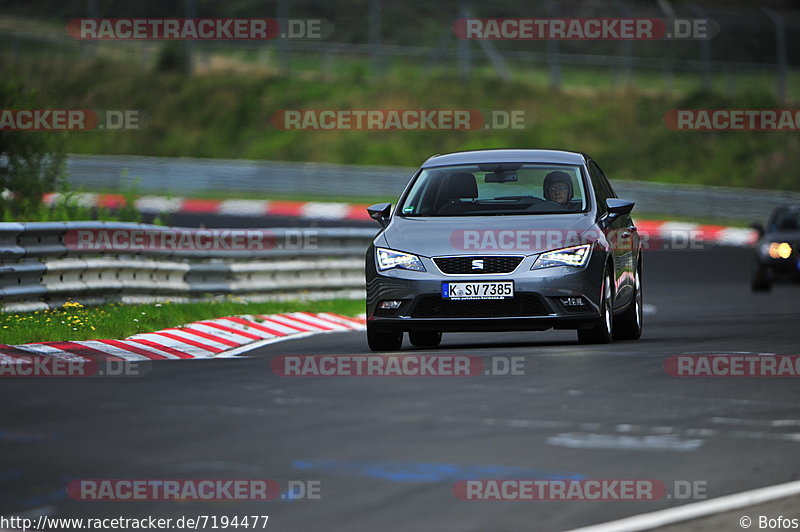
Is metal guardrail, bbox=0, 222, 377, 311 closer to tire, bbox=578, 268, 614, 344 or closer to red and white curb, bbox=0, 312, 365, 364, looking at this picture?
red and white curb, bbox=0, 312, 365, 364

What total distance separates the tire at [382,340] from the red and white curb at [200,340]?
1.10 m

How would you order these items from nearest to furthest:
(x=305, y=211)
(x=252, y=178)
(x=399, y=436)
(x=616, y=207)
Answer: (x=399, y=436)
(x=616, y=207)
(x=305, y=211)
(x=252, y=178)

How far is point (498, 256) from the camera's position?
12672mm

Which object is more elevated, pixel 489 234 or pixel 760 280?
pixel 489 234

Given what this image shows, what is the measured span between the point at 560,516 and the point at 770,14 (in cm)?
3756

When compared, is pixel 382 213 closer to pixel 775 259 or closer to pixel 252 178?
pixel 775 259

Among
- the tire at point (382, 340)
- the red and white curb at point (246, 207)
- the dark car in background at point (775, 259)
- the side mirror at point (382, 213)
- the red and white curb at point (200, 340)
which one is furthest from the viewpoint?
the red and white curb at point (246, 207)

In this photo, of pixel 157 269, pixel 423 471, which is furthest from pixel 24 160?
pixel 423 471

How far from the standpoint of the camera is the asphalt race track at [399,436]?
23.0 feet

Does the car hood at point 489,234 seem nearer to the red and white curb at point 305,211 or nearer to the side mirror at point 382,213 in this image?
the side mirror at point 382,213

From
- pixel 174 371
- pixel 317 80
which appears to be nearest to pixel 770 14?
pixel 317 80

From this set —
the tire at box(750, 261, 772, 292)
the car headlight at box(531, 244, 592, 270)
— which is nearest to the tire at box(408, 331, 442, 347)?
the car headlight at box(531, 244, 592, 270)

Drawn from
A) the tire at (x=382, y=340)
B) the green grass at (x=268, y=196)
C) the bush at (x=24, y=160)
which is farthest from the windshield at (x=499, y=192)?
the green grass at (x=268, y=196)

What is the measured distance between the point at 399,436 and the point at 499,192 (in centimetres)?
540
